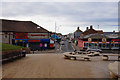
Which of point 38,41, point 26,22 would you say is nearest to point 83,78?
point 38,41

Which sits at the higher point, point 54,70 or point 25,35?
point 25,35

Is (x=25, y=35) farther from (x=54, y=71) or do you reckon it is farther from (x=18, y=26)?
(x=54, y=71)

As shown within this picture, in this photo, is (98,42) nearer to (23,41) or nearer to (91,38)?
(91,38)

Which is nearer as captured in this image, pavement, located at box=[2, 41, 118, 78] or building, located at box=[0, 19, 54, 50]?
pavement, located at box=[2, 41, 118, 78]

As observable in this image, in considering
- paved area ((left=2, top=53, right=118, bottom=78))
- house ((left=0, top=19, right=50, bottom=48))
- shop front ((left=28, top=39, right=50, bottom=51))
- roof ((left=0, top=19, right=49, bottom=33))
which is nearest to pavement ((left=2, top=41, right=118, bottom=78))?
paved area ((left=2, top=53, right=118, bottom=78))

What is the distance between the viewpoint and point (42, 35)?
47.0 metres

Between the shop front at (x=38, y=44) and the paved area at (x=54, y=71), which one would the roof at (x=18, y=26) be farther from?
the paved area at (x=54, y=71)

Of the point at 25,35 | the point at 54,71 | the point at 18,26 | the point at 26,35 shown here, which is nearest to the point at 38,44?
the point at 26,35

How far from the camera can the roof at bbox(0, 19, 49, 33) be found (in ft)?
149

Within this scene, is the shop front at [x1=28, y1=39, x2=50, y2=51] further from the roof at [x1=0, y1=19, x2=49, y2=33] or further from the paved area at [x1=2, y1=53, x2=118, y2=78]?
the paved area at [x1=2, y1=53, x2=118, y2=78]

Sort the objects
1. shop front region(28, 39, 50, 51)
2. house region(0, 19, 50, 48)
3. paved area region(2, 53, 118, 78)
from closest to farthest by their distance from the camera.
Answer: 1. paved area region(2, 53, 118, 78)
2. house region(0, 19, 50, 48)
3. shop front region(28, 39, 50, 51)

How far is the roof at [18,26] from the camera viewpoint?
45281mm

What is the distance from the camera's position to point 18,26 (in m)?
48.6

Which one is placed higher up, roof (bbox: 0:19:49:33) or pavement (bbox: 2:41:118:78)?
roof (bbox: 0:19:49:33)
